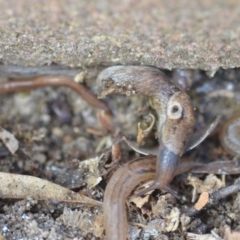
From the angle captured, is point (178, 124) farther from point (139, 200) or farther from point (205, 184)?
point (139, 200)

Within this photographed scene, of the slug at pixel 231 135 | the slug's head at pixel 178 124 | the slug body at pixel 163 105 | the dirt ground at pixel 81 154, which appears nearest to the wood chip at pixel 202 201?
the dirt ground at pixel 81 154

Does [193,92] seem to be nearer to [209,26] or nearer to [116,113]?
[116,113]

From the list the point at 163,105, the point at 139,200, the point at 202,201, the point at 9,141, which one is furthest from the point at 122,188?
the point at 9,141

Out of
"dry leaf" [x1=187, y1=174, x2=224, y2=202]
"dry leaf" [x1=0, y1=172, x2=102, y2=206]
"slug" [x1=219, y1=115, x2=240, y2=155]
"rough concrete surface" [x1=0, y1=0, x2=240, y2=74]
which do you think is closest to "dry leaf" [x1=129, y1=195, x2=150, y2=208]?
"dry leaf" [x1=0, y1=172, x2=102, y2=206]

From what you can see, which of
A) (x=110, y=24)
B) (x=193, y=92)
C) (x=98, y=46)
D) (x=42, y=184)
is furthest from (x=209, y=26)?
(x=42, y=184)

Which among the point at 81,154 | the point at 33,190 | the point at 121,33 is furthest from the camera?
the point at 81,154

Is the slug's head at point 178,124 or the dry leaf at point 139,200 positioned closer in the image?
the dry leaf at point 139,200

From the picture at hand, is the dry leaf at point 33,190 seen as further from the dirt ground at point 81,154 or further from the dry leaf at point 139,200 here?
the dry leaf at point 139,200

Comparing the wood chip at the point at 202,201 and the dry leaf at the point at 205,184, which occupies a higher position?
the dry leaf at the point at 205,184
